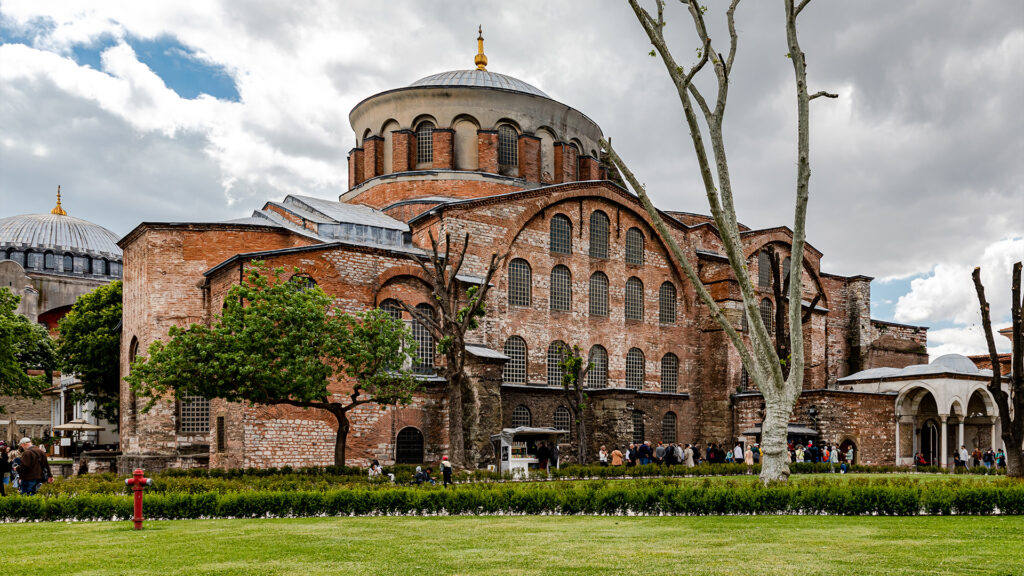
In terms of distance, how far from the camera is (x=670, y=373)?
37438 mm

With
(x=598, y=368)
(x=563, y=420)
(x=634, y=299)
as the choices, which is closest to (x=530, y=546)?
(x=563, y=420)

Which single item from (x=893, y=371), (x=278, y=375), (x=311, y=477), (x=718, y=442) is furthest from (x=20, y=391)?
(x=893, y=371)

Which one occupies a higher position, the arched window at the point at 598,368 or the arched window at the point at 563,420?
the arched window at the point at 598,368

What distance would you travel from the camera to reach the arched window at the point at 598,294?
117 ft

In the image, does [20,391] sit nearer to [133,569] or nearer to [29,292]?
[29,292]

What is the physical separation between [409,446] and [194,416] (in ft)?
24.5

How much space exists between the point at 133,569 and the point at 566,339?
26.2 meters

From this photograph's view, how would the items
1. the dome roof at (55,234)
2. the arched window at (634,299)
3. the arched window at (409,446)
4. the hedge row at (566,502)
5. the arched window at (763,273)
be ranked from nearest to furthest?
the hedge row at (566,502)
the arched window at (409,446)
the arched window at (634,299)
the arched window at (763,273)
the dome roof at (55,234)

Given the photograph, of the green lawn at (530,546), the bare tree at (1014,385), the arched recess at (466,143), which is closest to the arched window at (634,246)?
the arched recess at (466,143)

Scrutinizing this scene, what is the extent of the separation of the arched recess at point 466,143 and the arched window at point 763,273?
13.5 metres

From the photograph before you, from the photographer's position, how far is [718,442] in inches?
1444

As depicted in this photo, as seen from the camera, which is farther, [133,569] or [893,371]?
[893,371]

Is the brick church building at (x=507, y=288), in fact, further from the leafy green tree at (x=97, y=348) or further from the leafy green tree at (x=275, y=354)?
the leafy green tree at (x=97, y=348)

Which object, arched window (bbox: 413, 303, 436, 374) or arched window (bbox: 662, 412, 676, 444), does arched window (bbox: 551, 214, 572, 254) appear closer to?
arched window (bbox: 413, 303, 436, 374)
